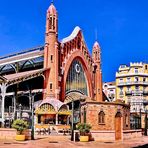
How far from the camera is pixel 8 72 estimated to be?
74.1 m

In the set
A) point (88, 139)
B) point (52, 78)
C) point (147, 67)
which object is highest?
point (147, 67)

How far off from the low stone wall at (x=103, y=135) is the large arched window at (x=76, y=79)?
29.3 meters

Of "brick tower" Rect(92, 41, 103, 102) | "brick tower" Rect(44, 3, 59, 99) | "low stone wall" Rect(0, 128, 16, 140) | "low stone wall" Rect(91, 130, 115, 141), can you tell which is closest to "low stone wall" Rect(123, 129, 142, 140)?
"low stone wall" Rect(91, 130, 115, 141)

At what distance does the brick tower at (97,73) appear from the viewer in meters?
75.7

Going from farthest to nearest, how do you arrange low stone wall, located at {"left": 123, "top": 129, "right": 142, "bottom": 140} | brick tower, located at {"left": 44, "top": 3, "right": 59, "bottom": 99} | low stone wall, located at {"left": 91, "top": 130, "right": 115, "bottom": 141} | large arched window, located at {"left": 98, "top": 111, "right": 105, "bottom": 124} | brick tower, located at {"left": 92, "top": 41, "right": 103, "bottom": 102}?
brick tower, located at {"left": 92, "top": 41, "right": 103, "bottom": 102} → brick tower, located at {"left": 44, "top": 3, "right": 59, "bottom": 99} → low stone wall, located at {"left": 123, "top": 129, "right": 142, "bottom": 140} → large arched window, located at {"left": 98, "top": 111, "right": 105, "bottom": 124} → low stone wall, located at {"left": 91, "top": 130, "right": 115, "bottom": 141}

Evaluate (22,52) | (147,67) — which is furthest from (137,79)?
(22,52)

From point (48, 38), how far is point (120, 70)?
45.7 metres

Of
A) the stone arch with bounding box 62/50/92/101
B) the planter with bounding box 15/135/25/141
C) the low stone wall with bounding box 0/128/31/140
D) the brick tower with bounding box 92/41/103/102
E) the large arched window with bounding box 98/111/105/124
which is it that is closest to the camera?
the planter with bounding box 15/135/25/141

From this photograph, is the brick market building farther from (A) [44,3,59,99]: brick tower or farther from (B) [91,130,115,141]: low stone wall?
(B) [91,130,115,141]: low stone wall

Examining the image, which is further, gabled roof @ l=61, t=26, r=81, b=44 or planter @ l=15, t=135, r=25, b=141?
gabled roof @ l=61, t=26, r=81, b=44

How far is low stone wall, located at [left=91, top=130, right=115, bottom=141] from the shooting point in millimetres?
37344

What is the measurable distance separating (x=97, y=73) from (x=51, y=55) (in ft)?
57.2

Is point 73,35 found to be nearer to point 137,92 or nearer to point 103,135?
point 137,92

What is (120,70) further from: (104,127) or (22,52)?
(104,127)
